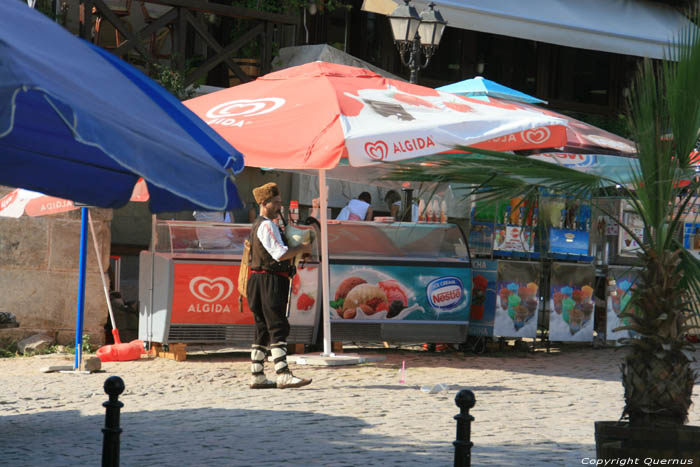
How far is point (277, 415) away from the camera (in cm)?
862

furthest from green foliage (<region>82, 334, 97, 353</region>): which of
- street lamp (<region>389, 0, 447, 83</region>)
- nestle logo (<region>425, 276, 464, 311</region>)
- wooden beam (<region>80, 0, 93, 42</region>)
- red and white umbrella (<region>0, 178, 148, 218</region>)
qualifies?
wooden beam (<region>80, 0, 93, 42</region>)

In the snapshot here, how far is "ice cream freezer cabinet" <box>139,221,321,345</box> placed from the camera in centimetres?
1192

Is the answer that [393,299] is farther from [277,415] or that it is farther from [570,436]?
[570,436]

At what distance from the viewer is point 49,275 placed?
12.8 metres

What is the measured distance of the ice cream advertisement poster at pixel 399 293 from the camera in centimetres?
1239

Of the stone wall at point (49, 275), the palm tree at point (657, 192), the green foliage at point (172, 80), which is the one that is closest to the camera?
the palm tree at point (657, 192)

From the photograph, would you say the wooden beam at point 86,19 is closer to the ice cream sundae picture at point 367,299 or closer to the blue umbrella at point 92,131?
the ice cream sundae picture at point 367,299

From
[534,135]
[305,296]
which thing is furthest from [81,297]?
[534,135]

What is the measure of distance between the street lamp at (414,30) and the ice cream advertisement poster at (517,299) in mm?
3159

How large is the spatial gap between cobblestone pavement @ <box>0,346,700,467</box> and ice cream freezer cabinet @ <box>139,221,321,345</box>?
0.37 meters

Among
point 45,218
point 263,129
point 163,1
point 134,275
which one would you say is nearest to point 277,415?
point 263,129

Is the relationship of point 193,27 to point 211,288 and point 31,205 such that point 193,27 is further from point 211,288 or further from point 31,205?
point 31,205

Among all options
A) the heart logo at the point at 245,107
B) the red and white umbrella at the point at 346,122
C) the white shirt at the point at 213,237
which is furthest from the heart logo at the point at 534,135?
the white shirt at the point at 213,237

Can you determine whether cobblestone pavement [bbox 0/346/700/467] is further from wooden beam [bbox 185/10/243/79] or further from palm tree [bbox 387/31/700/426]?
wooden beam [bbox 185/10/243/79]
